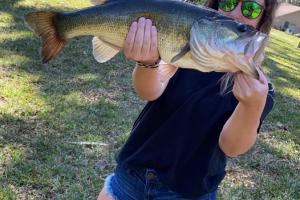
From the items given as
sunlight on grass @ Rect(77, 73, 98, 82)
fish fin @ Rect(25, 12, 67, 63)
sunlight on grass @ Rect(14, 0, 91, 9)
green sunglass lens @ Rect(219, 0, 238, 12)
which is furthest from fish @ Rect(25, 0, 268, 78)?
sunlight on grass @ Rect(14, 0, 91, 9)

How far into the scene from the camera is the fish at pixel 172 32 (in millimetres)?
1680

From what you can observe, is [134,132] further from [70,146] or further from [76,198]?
[70,146]

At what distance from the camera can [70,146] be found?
15.0ft

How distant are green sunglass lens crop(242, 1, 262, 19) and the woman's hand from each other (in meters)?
0.47

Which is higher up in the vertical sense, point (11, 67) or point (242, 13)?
point (242, 13)

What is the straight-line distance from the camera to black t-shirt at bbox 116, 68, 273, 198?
225 centimetres

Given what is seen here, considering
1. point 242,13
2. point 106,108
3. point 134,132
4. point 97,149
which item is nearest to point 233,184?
point 97,149

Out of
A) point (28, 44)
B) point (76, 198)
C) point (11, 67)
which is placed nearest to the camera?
point (76, 198)

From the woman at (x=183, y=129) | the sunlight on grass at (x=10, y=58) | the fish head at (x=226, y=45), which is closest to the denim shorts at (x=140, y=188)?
the woman at (x=183, y=129)

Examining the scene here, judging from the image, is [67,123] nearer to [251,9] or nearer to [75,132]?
[75,132]

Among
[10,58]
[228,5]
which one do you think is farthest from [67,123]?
[228,5]

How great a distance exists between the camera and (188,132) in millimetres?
2264

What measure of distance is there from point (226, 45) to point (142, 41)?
348mm

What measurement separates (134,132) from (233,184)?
242 cm
